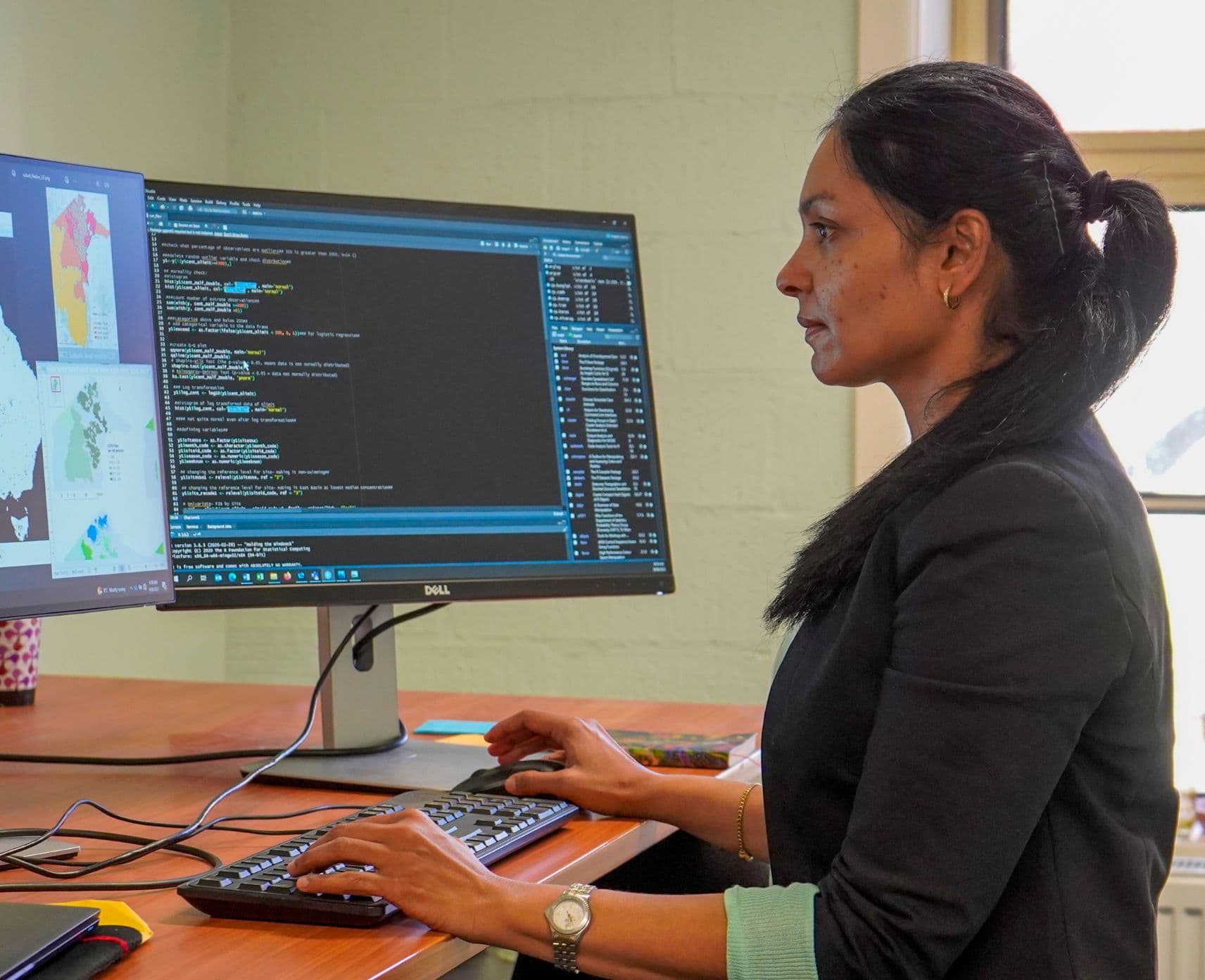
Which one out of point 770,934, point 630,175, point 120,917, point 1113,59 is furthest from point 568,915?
point 1113,59

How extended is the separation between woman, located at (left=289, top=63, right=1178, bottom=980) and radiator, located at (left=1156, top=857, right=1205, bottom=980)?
115cm

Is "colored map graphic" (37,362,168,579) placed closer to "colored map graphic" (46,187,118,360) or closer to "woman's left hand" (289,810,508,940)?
"colored map graphic" (46,187,118,360)

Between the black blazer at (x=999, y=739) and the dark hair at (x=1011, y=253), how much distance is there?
42mm

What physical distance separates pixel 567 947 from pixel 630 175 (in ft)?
5.08

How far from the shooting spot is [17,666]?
4.98 ft

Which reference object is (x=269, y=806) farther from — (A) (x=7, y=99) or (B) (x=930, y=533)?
(A) (x=7, y=99)

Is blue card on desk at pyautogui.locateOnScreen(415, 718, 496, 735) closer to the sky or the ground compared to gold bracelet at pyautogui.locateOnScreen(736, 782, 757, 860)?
closer to the sky

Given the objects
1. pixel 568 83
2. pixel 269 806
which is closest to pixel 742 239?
pixel 568 83

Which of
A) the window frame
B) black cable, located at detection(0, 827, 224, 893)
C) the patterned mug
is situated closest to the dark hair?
black cable, located at detection(0, 827, 224, 893)

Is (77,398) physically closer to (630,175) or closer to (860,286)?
(860,286)

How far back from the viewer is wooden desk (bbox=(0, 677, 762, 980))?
77 centimetres

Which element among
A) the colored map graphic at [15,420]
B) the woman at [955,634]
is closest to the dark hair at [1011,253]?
the woman at [955,634]

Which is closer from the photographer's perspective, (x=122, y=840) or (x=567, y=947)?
(x=567, y=947)

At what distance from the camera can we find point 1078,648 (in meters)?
0.82
